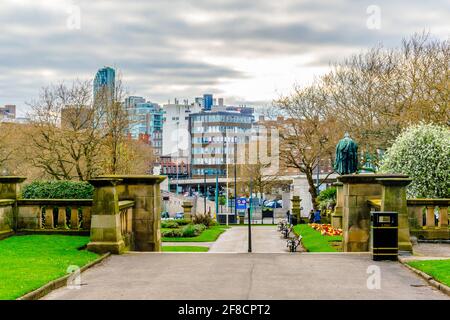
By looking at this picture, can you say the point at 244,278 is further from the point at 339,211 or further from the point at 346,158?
the point at 339,211

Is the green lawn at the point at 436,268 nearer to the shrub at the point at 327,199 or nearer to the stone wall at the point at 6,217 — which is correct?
the stone wall at the point at 6,217

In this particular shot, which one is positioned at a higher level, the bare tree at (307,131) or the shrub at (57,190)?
the bare tree at (307,131)

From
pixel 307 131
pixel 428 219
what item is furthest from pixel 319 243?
pixel 307 131

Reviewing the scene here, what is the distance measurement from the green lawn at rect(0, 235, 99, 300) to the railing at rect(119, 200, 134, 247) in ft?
3.57

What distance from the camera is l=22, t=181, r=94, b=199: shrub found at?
74.4ft

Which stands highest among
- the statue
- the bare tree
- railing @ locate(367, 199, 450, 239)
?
the bare tree

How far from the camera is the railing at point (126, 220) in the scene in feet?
63.0

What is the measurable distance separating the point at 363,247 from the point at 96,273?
9.21 meters

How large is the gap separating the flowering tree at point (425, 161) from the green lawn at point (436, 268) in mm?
14484

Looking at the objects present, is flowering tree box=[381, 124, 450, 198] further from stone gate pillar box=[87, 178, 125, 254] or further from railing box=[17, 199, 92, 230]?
stone gate pillar box=[87, 178, 125, 254]

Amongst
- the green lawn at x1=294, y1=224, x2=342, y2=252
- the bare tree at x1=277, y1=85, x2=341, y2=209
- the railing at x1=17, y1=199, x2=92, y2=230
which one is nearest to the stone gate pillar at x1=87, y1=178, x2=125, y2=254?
the railing at x1=17, y1=199, x2=92, y2=230

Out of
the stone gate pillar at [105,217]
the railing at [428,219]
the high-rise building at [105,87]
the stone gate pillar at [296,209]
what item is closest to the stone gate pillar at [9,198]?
the stone gate pillar at [105,217]

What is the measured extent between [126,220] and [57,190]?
3.93 metres
